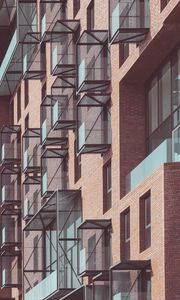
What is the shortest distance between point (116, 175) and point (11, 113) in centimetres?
3181

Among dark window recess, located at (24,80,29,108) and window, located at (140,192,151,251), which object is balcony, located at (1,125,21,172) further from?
window, located at (140,192,151,251)

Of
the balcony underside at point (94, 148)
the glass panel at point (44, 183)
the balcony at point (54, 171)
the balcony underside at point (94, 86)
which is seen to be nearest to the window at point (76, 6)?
the balcony at point (54, 171)

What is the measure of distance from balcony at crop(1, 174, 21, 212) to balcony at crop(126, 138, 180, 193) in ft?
85.0

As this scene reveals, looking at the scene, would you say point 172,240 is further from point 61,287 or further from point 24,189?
point 24,189

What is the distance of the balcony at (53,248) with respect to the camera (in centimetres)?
5922

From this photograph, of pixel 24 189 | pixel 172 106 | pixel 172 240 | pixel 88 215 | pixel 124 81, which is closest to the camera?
pixel 172 240

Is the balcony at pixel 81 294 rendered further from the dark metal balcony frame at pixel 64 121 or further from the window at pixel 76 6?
the window at pixel 76 6

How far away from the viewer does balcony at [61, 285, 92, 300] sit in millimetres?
55406

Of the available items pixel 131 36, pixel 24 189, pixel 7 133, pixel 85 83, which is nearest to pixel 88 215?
pixel 85 83

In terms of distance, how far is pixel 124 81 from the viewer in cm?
5288

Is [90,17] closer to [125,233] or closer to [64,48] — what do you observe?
[64,48]

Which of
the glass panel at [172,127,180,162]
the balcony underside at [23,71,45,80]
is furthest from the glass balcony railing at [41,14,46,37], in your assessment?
the glass panel at [172,127,180,162]

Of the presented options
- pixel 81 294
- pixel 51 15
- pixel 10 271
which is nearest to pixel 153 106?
pixel 81 294

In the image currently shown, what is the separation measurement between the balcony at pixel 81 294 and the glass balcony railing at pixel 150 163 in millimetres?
5356
